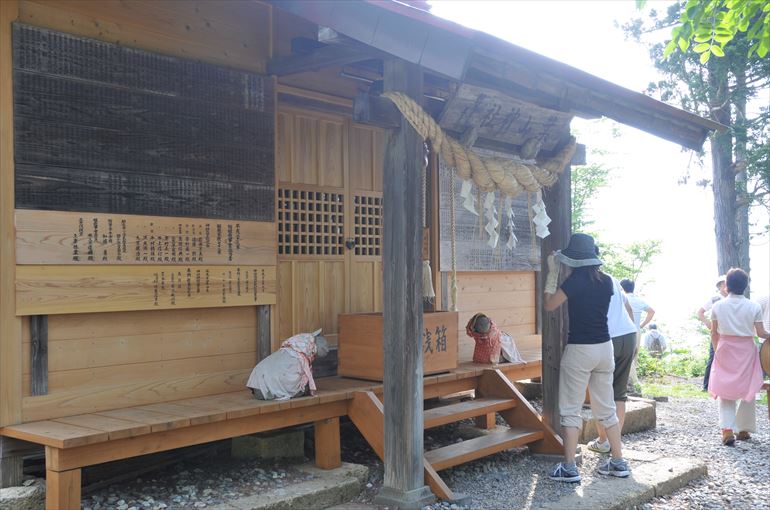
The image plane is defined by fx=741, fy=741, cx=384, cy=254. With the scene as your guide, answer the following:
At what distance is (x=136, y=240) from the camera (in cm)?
556

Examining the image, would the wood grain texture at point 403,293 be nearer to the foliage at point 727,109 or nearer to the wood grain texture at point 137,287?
the wood grain texture at point 137,287

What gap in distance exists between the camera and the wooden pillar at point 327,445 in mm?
5938

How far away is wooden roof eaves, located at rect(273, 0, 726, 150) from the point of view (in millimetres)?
4789

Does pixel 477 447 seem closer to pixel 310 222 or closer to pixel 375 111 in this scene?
pixel 310 222

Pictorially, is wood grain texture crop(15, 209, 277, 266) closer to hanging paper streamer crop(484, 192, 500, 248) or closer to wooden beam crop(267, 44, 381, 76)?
wooden beam crop(267, 44, 381, 76)

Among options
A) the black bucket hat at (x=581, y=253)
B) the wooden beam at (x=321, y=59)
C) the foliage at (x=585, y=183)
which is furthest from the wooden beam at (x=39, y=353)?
the foliage at (x=585, y=183)

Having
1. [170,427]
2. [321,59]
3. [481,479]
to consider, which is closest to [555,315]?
[481,479]

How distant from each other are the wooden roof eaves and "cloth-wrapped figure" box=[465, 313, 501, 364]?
2423 mm

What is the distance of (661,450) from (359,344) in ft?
11.5

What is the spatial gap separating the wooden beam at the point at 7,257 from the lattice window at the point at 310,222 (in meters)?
2.46

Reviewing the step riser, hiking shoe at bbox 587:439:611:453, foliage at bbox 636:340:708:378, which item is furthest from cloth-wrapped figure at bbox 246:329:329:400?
foliage at bbox 636:340:708:378

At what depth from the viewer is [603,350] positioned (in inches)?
243

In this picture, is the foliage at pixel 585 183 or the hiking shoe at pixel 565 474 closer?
the hiking shoe at pixel 565 474

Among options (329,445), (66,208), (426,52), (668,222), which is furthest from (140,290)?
(668,222)
